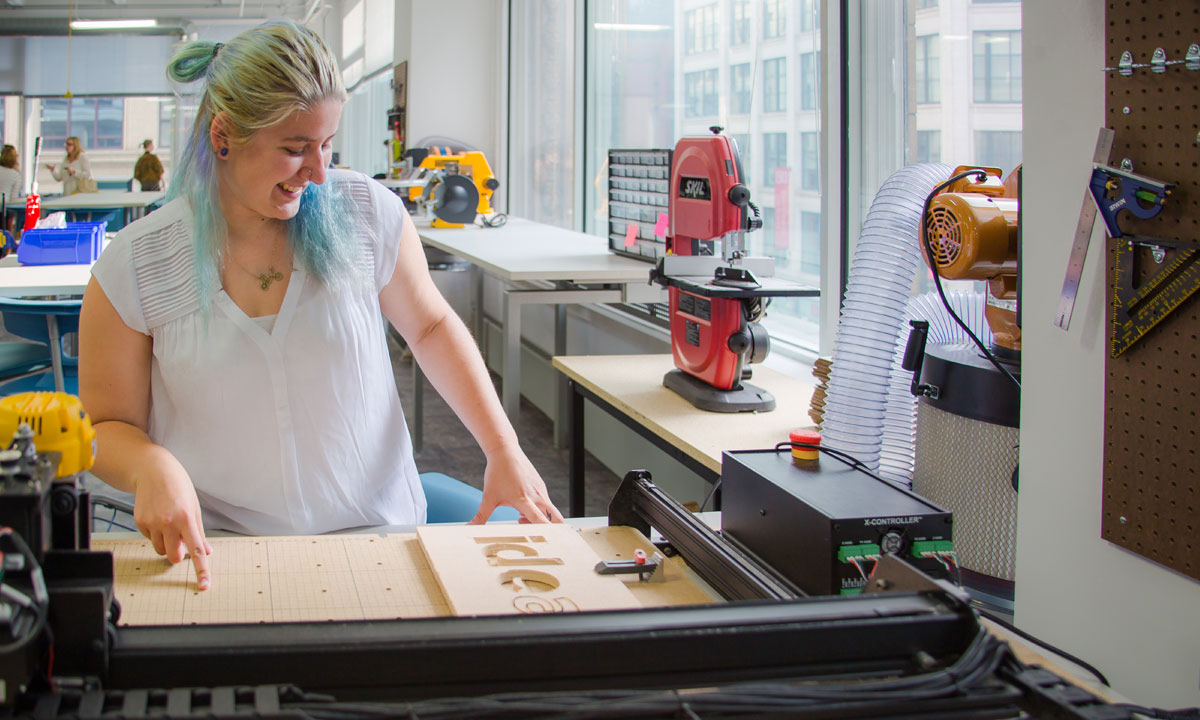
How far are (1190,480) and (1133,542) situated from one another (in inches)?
4.0

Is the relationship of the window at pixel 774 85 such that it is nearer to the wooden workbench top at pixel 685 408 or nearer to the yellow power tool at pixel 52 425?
the wooden workbench top at pixel 685 408

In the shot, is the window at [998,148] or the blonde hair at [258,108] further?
the window at [998,148]

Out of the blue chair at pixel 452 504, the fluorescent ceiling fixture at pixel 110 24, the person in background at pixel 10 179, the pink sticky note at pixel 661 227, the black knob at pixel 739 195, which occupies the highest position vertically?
the fluorescent ceiling fixture at pixel 110 24

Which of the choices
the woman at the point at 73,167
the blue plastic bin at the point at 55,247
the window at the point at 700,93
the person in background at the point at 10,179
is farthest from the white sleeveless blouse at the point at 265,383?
the woman at the point at 73,167

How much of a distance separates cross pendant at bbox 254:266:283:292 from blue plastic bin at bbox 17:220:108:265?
284 centimetres

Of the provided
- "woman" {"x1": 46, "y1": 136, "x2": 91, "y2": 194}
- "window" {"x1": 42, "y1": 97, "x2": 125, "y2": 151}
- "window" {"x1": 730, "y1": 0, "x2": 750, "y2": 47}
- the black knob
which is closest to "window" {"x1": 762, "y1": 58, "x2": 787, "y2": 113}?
"window" {"x1": 730, "y1": 0, "x2": 750, "y2": 47}

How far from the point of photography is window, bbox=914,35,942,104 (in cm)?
246

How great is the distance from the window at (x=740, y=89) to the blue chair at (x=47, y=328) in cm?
229

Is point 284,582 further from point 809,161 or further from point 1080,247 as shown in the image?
point 809,161

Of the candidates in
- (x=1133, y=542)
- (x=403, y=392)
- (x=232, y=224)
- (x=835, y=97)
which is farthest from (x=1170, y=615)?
(x=403, y=392)

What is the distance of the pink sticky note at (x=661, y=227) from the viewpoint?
339cm

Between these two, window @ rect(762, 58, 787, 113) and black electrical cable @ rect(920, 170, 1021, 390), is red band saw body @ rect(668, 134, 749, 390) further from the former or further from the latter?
window @ rect(762, 58, 787, 113)

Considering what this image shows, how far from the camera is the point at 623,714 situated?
58 cm

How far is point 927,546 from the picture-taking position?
1004 mm
